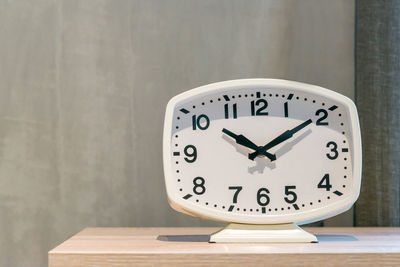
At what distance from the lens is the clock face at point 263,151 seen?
1158mm

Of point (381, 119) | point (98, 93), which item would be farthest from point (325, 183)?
point (98, 93)

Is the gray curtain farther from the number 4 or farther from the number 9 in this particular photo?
the number 9

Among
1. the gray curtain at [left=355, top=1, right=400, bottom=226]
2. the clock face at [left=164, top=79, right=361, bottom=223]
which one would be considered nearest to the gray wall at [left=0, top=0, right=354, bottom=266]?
the gray curtain at [left=355, top=1, right=400, bottom=226]

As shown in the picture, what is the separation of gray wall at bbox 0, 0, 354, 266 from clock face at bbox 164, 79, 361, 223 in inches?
16.2

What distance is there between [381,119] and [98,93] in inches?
30.2

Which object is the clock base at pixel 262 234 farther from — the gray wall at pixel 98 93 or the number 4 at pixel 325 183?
the gray wall at pixel 98 93

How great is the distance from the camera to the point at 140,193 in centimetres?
157

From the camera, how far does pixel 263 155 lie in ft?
3.85

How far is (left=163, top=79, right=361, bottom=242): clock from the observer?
115 cm

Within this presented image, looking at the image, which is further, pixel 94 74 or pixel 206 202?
pixel 94 74

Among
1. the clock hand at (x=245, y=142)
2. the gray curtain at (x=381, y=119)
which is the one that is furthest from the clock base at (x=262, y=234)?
the gray curtain at (x=381, y=119)

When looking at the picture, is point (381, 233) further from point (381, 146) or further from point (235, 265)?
point (235, 265)

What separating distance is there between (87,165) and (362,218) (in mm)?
760

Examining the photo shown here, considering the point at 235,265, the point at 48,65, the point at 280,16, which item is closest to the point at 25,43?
the point at 48,65
